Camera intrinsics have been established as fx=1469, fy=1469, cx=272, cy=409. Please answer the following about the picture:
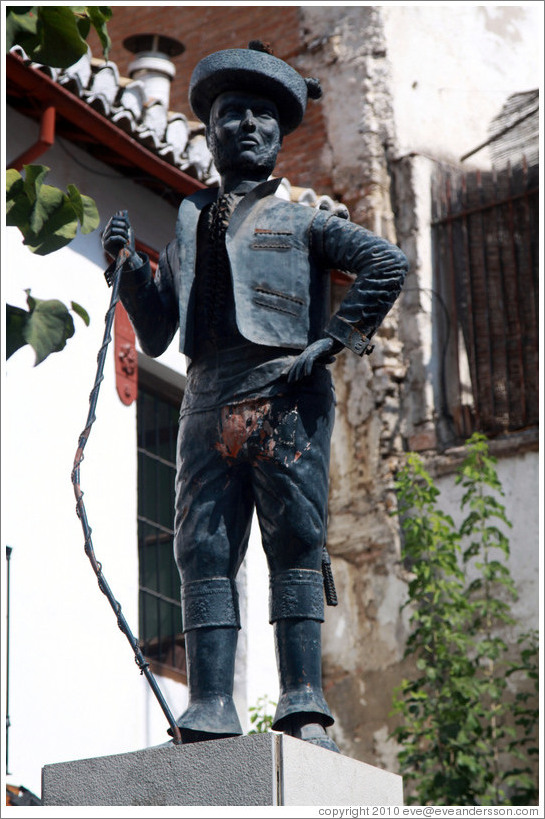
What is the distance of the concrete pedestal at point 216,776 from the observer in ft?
11.8

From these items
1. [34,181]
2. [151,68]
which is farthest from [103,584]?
[151,68]

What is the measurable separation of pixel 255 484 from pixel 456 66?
29.0 feet

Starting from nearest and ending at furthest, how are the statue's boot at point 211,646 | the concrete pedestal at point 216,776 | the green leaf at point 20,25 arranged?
the concrete pedestal at point 216,776, the statue's boot at point 211,646, the green leaf at point 20,25

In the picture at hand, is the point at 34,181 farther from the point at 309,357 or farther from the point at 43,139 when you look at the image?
the point at 43,139

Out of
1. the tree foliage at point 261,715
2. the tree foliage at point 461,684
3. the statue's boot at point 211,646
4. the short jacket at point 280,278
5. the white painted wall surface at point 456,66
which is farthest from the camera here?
the white painted wall surface at point 456,66

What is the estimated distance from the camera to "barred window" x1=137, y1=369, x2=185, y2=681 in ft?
28.5

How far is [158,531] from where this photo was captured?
8938mm

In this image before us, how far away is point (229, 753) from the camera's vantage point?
3.65 m

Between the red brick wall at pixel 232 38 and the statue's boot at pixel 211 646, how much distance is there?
792 cm

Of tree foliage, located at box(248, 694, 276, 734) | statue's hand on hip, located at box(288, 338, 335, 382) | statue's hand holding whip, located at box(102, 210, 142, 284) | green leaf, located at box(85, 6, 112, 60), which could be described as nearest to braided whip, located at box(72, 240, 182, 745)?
statue's hand holding whip, located at box(102, 210, 142, 284)

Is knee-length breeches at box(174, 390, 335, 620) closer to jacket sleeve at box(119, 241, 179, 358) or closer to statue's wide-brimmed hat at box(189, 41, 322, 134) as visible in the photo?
jacket sleeve at box(119, 241, 179, 358)

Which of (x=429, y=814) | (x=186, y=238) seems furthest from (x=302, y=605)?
(x=186, y=238)

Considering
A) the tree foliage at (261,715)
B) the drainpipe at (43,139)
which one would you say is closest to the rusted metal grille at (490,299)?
the tree foliage at (261,715)

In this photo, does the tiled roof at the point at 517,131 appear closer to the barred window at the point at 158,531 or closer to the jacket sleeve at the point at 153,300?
the barred window at the point at 158,531
